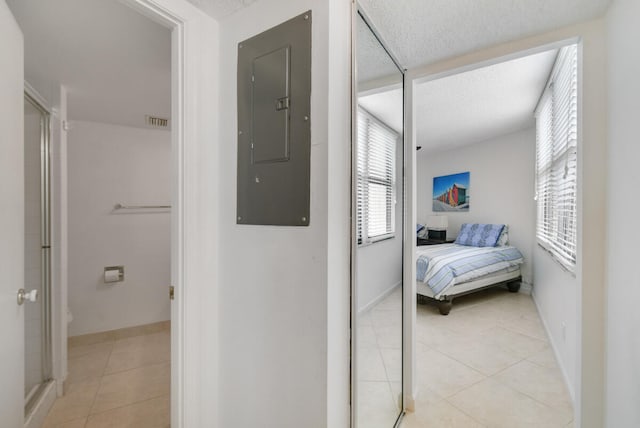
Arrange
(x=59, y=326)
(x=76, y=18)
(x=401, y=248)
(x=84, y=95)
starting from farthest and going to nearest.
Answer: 1. (x=84, y=95)
2. (x=59, y=326)
3. (x=401, y=248)
4. (x=76, y=18)

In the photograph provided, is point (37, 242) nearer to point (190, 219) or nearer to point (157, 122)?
point (157, 122)

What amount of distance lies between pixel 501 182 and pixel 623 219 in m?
4.07

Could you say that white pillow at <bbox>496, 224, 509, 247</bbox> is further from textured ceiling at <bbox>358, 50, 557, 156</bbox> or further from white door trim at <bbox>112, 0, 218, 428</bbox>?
white door trim at <bbox>112, 0, 218, 428</bbox>

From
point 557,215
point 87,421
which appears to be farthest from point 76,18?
point 557,215

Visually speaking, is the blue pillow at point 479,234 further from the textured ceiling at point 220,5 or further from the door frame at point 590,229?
the textured ceiling at point 220,5

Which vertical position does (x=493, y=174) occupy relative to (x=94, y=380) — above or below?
above

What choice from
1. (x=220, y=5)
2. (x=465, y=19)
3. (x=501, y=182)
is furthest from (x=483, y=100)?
(x=220, y=5)

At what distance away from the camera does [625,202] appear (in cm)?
112

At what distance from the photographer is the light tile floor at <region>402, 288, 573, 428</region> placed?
1761 millimetres

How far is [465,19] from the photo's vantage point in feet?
4.25

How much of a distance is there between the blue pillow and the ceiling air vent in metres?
4.58

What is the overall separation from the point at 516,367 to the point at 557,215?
1.47 m

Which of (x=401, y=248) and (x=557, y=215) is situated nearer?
Answer: (x=401, y=248)

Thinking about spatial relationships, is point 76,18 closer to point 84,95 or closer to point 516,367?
point 84,95
